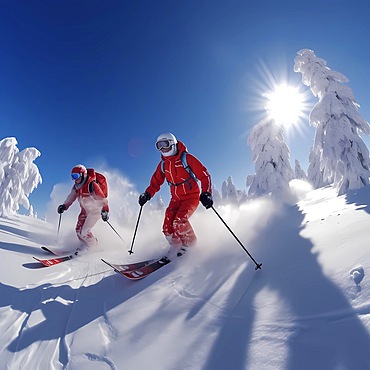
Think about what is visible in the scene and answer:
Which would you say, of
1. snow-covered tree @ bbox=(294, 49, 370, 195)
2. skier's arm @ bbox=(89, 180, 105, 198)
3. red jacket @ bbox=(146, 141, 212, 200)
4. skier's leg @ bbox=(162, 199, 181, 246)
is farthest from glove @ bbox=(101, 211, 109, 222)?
snow-covered tree @ bbox=(294, 49, 370, 195)

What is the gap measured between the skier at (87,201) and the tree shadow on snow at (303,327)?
6052mm

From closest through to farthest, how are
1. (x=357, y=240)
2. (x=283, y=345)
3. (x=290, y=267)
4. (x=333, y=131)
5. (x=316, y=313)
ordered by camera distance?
(x=283, y=345)
(x=316, y=313)
(x=357, y=240)
(x=290, y=267)
(x=333, y=131)

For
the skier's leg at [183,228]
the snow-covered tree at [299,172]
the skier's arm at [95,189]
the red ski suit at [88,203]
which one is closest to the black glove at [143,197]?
the skier's leg at [183,228]

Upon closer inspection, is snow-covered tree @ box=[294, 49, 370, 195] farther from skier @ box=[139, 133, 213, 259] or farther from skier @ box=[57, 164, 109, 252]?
skier @ box=[57, 164, 109, 252]

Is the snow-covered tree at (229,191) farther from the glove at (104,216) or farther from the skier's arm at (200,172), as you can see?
the skier's arm at (200,172)

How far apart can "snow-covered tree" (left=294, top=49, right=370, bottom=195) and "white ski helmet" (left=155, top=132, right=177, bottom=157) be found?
9.94 m

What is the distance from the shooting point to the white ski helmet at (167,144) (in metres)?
5.42

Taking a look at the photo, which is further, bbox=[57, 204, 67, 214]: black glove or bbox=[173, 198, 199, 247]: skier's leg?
bbox=[57, 204, 67, 214]: black glove

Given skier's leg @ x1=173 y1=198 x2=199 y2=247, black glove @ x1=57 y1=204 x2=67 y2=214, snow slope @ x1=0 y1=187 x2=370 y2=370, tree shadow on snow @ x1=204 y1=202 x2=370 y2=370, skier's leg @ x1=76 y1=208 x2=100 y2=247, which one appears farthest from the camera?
black glove @ x1=57 y1=204 x2=67 y2=214

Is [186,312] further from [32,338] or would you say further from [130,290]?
[32,338]

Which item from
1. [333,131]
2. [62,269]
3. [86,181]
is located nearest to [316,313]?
[62,269]

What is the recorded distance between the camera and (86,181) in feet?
25.2

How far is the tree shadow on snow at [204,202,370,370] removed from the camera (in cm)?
134

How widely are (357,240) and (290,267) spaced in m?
0.82
